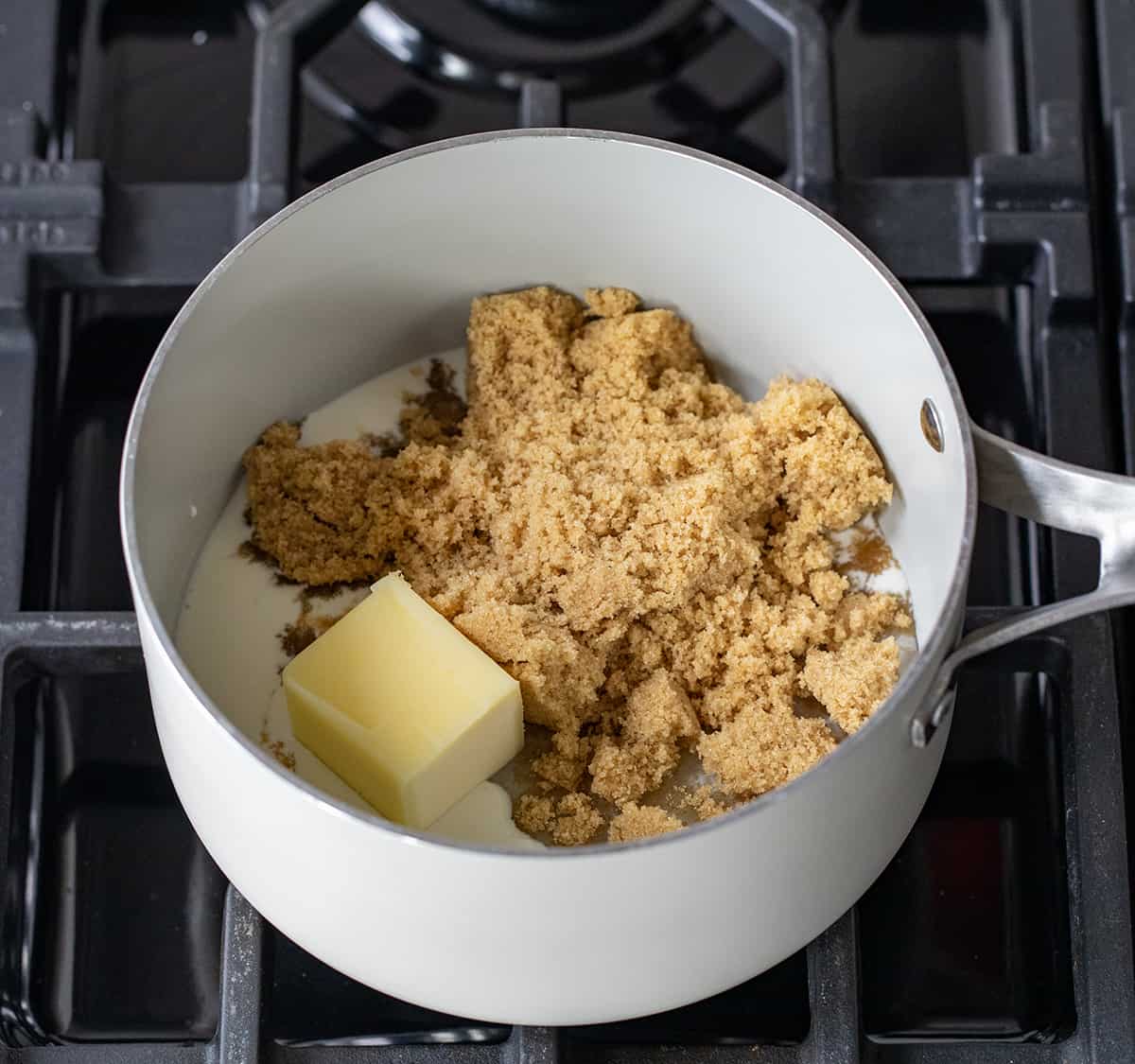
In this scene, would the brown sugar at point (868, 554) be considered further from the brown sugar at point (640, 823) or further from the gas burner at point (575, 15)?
the gas burner at point (575, 15)

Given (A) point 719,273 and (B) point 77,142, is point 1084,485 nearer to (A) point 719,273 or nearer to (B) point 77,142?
(A) point 719,273

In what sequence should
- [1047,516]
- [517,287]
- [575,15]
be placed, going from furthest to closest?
[575,15] → [517,287] → [1047,516]

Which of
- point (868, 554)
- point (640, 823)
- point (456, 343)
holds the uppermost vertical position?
point (456, 343)

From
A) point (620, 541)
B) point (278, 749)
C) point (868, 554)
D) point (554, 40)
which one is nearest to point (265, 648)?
point (278, 749)

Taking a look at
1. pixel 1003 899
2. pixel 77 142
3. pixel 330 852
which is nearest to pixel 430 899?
pixel 330 852

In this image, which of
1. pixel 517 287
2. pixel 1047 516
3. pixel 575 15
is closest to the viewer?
pixel 1047 516

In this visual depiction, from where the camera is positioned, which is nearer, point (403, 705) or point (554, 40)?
point (403, 705)

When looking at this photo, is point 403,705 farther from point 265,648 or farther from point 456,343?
point 456,343

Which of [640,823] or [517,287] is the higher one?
[517,287]
